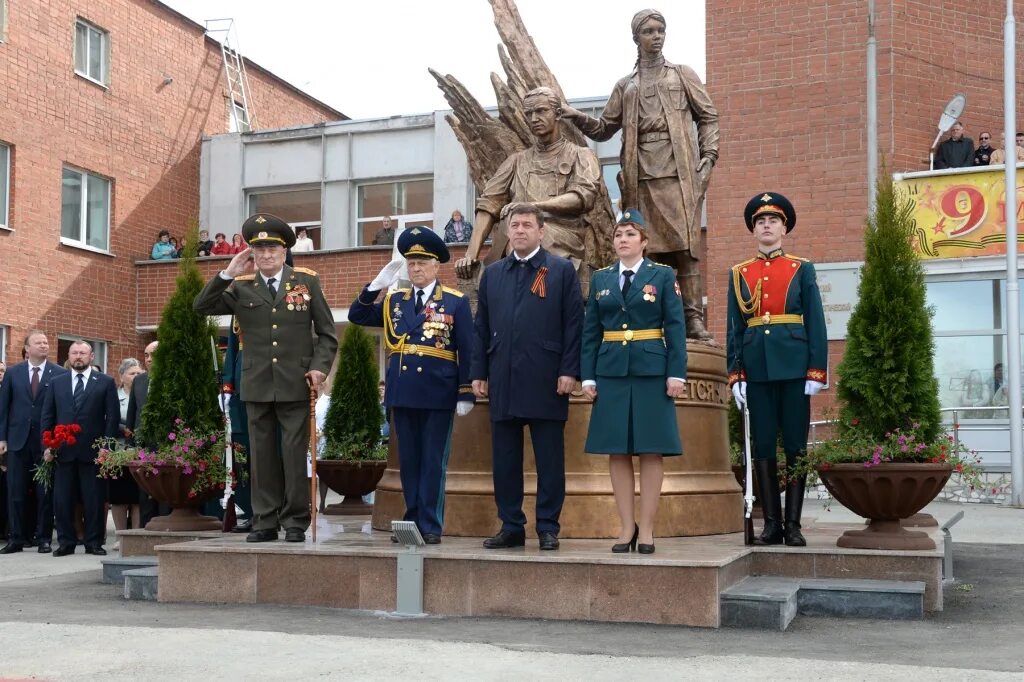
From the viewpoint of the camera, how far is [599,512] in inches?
296

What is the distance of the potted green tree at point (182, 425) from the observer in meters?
8.22

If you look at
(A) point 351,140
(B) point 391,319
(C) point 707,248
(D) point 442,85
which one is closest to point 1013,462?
(C) point 707,248

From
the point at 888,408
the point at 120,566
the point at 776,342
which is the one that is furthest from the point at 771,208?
the point at 120,566

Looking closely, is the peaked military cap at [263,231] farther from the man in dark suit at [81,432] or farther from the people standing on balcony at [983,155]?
the people standing on balcony at [983,155]

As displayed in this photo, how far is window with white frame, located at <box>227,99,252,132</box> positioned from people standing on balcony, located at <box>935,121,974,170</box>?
1431cm

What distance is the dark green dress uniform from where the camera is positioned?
6473 millimetres

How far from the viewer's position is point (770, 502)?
708 centimetres

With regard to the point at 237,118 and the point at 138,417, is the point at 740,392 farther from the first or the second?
the point at 237,118

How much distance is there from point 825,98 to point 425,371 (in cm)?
1484

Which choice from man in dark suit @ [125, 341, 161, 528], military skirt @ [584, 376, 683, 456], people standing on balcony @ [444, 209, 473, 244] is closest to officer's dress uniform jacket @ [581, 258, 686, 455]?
military skirt @ [584, 376, 683, 456]

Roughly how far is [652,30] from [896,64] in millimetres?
12833

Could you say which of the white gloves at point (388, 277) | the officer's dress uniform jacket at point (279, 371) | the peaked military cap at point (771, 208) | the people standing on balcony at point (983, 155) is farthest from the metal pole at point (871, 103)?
the officer's dress uniform jacket at point (279, 371)

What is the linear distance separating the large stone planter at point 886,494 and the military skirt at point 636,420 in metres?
0.93

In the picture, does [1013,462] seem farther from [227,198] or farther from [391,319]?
[227,198]
